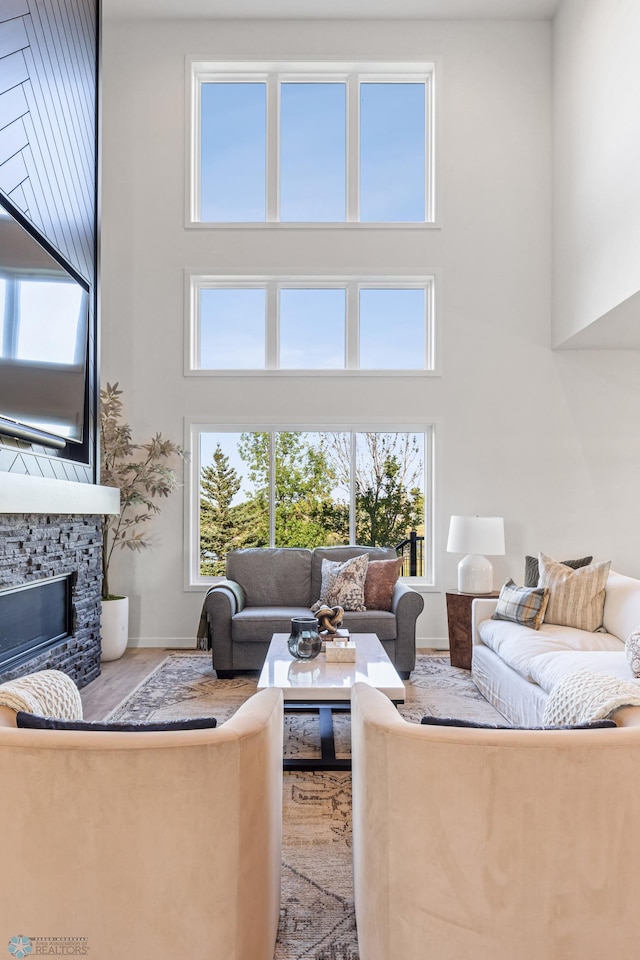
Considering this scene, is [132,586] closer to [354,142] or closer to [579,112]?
[354,142]

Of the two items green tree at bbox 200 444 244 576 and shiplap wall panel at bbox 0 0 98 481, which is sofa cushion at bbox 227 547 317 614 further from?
shiplap wall panel at bbox 0 0 98 481

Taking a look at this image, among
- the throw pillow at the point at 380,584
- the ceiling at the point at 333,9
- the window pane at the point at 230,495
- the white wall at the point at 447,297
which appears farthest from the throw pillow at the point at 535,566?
the ceiling at the point at 333,9

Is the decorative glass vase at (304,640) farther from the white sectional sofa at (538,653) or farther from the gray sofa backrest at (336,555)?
the gray sofa backrest at (336,555)

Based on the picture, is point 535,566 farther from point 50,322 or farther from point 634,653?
point 50,322

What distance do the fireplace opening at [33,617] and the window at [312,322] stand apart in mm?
2425

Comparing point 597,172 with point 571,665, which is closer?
point 571,665

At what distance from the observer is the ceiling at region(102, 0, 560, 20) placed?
17.2 feet

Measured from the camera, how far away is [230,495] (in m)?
5.58

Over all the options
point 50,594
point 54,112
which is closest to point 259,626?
point 50,594

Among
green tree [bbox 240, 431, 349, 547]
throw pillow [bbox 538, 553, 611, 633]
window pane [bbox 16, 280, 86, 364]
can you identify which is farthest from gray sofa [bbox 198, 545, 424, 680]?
window pane [bbox 16, 280, 86, 364]

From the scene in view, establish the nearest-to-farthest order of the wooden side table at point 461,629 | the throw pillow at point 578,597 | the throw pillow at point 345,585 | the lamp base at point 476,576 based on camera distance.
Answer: the throw pillow at point 578,597 → the throw pillow at point 345,585 → the wooden side table at point 461,629 → the lamp base at point 476,576

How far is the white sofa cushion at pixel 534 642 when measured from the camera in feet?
10.7

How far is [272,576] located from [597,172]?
371 cm

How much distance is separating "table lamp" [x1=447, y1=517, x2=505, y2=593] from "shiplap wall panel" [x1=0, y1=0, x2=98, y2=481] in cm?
270
